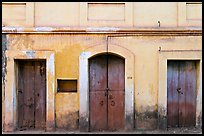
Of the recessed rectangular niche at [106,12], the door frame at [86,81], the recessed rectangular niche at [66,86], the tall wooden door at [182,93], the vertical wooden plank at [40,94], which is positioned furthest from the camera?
the vertical wooden plank at [40,94]

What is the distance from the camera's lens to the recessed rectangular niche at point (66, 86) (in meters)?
9.69

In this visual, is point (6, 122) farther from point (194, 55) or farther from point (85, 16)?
point (194, 55)

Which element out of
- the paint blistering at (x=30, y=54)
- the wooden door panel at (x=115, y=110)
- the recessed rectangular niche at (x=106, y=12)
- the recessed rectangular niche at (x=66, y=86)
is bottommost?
the wooden door panel at (x=115, y=110)

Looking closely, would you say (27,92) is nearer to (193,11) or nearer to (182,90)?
(182,90)

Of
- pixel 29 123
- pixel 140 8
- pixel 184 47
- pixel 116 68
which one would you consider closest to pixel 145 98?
pixel 116 68

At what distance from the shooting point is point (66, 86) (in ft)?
31.9

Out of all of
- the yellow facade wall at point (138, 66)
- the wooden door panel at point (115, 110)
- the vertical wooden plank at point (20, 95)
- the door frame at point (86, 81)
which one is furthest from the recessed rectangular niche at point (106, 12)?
the vertical wooden plank at point (20, 95)

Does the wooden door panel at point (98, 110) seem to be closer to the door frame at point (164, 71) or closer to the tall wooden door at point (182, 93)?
the door frame at point (164, 71)

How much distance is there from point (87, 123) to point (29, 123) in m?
1.82

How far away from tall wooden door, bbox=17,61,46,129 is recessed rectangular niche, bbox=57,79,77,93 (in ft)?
1.71

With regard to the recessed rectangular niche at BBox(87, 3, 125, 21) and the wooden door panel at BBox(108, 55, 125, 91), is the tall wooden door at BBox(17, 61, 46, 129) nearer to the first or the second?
the wooden door panel at BBox(108, 55, 125, 91)

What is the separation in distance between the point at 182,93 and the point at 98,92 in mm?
2475

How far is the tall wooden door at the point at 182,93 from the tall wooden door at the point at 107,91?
1.41 metres

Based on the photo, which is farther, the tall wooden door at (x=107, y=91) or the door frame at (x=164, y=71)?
the tall wooden door at (x=107, y=91)
